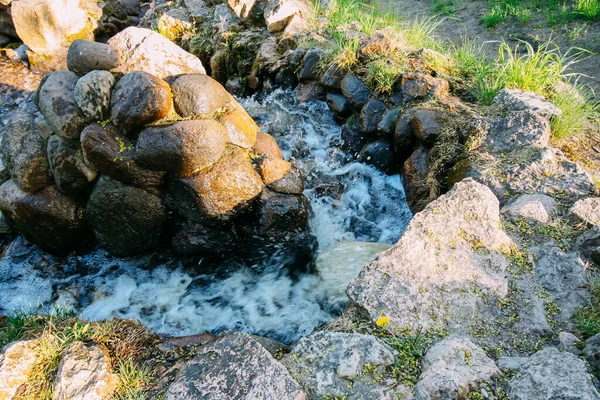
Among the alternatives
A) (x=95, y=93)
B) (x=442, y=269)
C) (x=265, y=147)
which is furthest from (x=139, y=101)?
(x=442, y=269)

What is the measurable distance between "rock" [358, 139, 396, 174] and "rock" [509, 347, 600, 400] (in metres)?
2.90

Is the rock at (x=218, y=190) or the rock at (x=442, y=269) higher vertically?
the rock at (x=442, y=269)

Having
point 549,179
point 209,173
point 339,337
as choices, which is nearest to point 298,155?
point 209,173

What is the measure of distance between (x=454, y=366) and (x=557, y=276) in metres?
1.07

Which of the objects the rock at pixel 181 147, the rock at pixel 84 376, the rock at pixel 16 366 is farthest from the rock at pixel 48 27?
the rock at pixel 84 376

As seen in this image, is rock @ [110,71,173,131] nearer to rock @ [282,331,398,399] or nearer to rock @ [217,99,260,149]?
rock @ [217,99,260,149]

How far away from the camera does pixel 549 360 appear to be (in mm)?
1938

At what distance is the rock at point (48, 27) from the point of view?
773 cm

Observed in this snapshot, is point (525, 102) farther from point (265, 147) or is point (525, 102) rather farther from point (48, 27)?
point (48, 27)

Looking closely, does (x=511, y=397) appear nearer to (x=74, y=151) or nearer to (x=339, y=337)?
(x=339, y=337)

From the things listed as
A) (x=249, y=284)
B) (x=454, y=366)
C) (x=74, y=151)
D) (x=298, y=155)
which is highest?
(x=454, y=366)

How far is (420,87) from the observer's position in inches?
177

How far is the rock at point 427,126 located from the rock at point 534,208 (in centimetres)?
115

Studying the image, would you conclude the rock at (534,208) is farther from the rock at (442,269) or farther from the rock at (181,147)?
the rock at (181,147)
